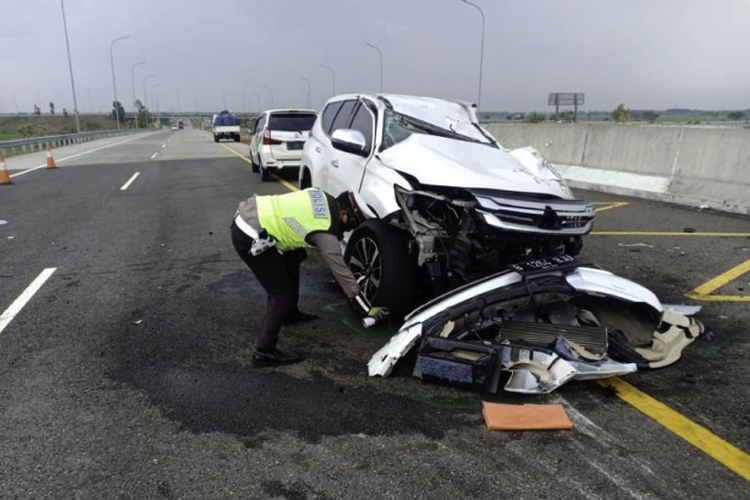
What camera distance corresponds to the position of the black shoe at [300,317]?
450 centimetres

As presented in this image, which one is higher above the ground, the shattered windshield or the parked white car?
the shattered windshield

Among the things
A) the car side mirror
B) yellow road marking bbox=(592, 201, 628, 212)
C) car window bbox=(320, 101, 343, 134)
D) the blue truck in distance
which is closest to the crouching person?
the car side mirror

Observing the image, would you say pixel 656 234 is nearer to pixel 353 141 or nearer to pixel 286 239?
pixel 353 141

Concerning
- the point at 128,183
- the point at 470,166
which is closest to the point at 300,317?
the point at 470,166

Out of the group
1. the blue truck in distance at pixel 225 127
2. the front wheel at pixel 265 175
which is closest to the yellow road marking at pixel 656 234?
the front wheel at pixel 265 175

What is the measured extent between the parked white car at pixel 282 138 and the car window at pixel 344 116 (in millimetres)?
6722

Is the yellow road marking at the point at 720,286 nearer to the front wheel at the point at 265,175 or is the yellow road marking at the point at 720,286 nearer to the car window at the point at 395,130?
the car window at the point at 395,130

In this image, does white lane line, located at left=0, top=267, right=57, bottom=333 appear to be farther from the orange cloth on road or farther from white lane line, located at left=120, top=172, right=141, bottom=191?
white lane line, located at left=120, top=172, right=141, bottom=191

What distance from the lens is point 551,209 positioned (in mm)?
3750

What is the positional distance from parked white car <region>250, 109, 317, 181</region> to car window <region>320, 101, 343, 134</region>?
616 cm

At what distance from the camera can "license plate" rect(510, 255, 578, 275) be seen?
3.56 m

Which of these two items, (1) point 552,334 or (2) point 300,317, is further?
(2) point 300,317

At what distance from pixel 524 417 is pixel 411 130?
3.15 m

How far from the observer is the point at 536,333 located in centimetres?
→ 361
